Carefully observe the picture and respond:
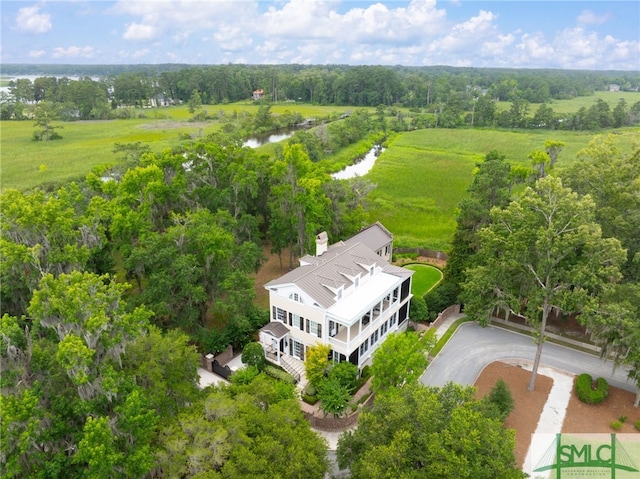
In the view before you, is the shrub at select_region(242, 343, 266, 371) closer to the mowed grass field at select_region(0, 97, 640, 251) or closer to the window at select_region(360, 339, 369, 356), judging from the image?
the window at select_region(360, 339, 369, 356)

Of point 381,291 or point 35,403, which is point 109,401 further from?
point 381,291

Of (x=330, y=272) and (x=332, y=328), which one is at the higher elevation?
(x=330, y=272)

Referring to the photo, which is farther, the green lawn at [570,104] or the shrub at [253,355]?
the green lawn at [570,104]

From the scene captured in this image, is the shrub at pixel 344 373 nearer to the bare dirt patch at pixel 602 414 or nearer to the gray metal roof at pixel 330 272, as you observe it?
the gray metal roof at pixel 330 272

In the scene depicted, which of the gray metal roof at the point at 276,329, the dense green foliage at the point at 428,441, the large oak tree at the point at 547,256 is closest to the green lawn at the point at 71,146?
the gray metal roof at the point at 276,329

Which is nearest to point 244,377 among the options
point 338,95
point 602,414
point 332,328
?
point 332,328

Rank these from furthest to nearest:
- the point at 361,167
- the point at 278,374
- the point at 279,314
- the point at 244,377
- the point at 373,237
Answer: the point at 361,167
the point at 373,237
the point at 279,314
the point at 278,374
the point at 244,377

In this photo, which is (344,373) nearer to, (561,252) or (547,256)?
(547,256)
